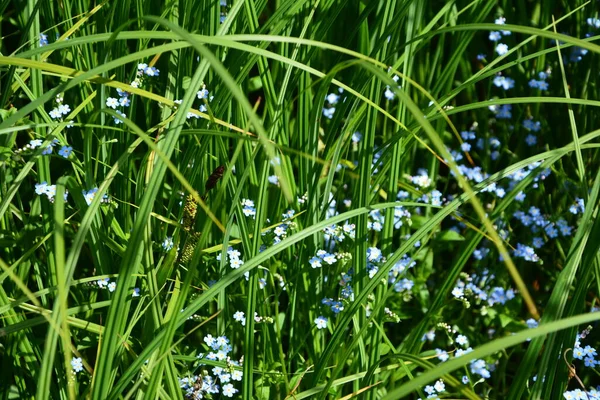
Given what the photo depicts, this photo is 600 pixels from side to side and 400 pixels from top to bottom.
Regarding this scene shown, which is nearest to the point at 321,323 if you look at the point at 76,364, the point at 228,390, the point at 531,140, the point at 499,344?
the point at 228,390

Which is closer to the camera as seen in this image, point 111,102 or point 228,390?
point 228,390

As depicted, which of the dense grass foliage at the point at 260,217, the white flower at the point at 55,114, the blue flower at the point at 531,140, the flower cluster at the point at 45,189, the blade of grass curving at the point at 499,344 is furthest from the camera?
the blue flower at the point at 531,140

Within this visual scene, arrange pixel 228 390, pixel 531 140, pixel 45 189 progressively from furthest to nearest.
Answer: pixel 531 140 < pixel 228 390 < pixel 45 189

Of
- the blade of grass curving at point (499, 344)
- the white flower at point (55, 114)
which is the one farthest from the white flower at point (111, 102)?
the blade of grass curving at point (499, 344)

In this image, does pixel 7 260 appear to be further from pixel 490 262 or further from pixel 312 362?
pixel 490 262

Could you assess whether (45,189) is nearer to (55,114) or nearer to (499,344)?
(55,114)

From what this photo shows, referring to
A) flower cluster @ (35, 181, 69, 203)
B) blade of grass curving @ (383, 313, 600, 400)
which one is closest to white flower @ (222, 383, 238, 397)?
flower cluster @ (35, 181, 69, 203)

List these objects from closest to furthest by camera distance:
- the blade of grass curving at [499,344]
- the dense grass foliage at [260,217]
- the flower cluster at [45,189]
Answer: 1. the blade of grass curving at [499,344]
2. the dense grass foliage at [260,217]
3. the flower cluster at [45,189]

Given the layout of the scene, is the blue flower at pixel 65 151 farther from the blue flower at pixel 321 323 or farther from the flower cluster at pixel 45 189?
the blue flower at pixel 321 323

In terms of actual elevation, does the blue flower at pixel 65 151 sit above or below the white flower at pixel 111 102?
below

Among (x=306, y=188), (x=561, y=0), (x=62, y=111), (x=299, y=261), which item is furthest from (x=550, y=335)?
(x=561, y=0)
